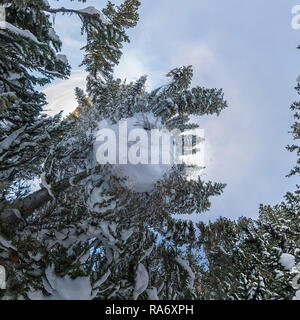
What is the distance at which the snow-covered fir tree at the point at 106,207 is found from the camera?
4.39 meters

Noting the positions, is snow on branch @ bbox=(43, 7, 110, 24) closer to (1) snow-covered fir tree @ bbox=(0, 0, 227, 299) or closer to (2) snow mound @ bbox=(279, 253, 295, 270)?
(1) snow-covered fir tree @ bbox=(0, 0, 227, 299)

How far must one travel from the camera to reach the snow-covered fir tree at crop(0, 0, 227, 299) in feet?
14.4

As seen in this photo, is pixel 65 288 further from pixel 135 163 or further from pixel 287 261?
pixel 287 261

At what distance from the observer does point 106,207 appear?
5.64 metres

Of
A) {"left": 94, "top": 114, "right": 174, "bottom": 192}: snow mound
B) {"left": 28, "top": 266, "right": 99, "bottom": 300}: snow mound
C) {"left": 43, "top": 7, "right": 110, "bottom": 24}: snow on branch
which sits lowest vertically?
{"left": 28, "top": 266, "right": 99, "bottom": 300}: snow mound

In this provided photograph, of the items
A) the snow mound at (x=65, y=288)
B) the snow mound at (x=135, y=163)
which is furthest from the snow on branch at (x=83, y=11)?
the snow mound at (x=65, y=288)

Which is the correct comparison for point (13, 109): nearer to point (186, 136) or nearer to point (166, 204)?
point (166, 204)

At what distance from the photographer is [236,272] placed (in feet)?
19.6

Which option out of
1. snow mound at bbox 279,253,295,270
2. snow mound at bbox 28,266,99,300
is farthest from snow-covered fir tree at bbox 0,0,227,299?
snow mound at bbox 279,253,295,270

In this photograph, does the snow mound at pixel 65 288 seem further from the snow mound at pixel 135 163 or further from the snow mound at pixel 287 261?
the snow mound at pixel 287 261

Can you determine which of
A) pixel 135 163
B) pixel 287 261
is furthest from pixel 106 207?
pixel 287 261
